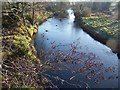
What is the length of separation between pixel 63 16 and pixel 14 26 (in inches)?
1162

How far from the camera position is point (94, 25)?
43219mm

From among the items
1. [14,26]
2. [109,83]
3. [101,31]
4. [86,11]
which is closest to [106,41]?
[101,31]

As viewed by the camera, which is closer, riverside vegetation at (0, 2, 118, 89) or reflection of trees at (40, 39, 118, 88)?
reflection of trees at (40, 39, 118, 88)

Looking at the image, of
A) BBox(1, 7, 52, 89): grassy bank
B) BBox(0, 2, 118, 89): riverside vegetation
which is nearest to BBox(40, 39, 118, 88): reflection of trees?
BBox(0, 2, 118, 89): riverside vegetation

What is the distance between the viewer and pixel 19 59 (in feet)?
19.9

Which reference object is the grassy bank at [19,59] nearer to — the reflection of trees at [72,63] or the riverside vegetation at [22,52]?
the riverside vegetation at [22,52]

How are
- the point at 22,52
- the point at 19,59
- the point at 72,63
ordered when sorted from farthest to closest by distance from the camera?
the point at 22,52
the point at 19,59
the point at 72,63

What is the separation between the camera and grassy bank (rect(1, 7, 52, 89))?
5059mm

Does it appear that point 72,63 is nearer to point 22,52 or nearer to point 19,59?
point 19,59

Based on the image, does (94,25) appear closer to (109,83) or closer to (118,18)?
(118,18)

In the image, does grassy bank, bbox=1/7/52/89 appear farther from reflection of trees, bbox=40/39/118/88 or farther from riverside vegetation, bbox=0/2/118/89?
reflection of trees, bbox=40/39/118/88

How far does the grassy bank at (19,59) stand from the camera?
5.06 metres

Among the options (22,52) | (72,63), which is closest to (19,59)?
(72,63)

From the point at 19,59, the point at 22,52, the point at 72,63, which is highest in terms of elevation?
the point at 72,63
